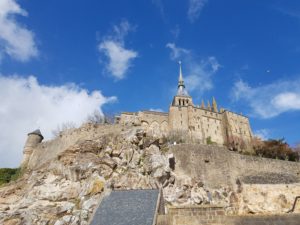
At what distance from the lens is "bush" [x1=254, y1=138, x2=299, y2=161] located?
38.4m

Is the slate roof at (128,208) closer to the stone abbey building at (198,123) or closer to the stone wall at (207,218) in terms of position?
the stone wall at (207,218)

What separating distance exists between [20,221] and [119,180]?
24.3ft

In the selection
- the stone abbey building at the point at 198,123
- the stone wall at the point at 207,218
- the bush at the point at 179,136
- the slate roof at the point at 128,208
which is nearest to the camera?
the stone wall at the point at 207,218

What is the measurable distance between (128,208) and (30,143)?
32.1 m

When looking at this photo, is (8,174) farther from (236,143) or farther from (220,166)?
(236,143)

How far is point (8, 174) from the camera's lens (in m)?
32.8

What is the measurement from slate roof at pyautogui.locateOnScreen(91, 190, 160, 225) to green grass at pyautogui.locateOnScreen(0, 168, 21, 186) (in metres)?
27.4

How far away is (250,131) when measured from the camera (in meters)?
51.0

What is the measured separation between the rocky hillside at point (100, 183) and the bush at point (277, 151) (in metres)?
14.1

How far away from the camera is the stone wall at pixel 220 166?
27.0 meters

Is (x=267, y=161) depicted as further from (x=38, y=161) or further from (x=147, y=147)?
(x=38, y=161)

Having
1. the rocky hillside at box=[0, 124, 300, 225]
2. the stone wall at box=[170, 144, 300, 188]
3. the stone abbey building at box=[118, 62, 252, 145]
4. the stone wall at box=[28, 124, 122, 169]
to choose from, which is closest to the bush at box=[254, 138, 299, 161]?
the stone abbey building at box=[118, 62, 252, 145]

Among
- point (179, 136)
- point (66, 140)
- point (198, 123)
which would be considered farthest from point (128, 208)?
point (198, 123)

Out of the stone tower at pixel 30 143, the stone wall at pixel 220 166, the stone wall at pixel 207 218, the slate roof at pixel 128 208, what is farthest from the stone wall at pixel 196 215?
the stone tower at pixel 30 143
